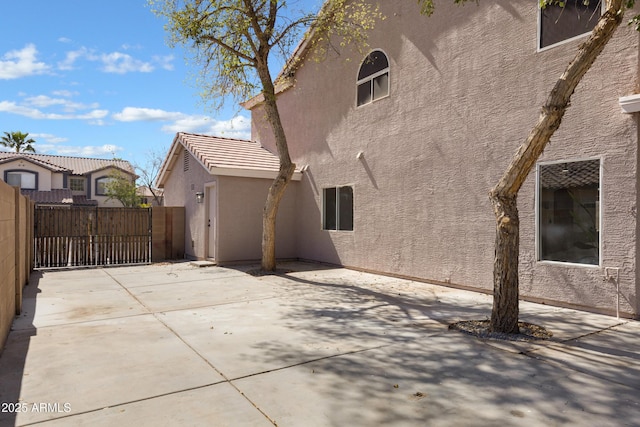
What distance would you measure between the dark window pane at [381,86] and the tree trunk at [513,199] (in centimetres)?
567

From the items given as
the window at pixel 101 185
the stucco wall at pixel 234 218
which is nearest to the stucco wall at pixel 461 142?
the stucco wall at pixel 234 218

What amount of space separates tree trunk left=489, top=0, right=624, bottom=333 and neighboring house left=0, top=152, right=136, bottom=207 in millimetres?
38367

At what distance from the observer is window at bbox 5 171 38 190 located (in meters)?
35.5

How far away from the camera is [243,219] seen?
12766 mm

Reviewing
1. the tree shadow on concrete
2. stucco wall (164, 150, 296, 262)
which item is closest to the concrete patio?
the tree shadow on concrete

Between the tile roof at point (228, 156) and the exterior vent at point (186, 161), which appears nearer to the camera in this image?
the tile roof at point (228, 156)

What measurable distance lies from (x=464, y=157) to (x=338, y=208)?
14.7 feet

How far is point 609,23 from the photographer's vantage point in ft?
15.9

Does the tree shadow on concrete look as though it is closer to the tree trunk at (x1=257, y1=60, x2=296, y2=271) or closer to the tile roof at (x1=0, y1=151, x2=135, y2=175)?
the tree trunk at (x1=257, y1=60, x2=296, y2=271)

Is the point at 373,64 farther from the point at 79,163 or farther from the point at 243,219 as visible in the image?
the point at 79,163

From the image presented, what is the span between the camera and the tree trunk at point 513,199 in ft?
16.5

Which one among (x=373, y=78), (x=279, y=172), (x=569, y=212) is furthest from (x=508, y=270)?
(x=373, y=78)

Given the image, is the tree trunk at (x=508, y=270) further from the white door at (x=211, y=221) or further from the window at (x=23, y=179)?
the window at (x=23, y=179)

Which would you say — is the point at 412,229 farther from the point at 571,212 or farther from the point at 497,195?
the point at 497,195
